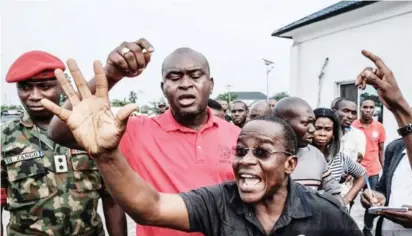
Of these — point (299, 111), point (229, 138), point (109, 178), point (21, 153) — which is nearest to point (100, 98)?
point (109, 178)

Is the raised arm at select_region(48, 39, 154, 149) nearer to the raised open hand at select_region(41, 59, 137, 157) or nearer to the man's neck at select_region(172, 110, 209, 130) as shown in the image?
the raised open hand at select_region(41, 59, 137, 157)

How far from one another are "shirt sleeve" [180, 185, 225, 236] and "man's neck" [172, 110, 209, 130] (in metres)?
0.53

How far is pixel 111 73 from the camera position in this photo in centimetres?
192

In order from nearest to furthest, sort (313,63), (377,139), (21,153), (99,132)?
(99,132) → (21,153) → (377,139) → (313,63)

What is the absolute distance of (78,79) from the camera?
5.72ft

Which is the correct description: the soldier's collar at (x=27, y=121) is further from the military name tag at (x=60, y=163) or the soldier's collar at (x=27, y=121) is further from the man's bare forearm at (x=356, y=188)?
the man's bare forearm at (x=356, y=188)

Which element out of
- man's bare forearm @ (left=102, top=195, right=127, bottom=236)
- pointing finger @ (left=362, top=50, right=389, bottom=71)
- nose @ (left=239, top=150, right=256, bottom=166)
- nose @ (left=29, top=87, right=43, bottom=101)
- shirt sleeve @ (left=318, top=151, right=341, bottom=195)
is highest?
pointing finger @ (left=362, top=50, right=389, bottom=71)

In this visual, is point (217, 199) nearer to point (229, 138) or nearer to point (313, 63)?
point (229, 138)

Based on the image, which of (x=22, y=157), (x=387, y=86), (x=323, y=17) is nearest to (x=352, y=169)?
(x=387, y=86)

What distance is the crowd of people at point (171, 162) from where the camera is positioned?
1.73 metres

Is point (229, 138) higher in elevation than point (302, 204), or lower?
higher

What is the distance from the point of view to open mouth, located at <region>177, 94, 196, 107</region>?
2307 mm

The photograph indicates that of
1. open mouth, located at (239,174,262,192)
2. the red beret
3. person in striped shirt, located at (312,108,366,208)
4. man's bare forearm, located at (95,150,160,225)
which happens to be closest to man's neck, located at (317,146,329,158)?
person in striped shirt, located at (312,108,366,208)

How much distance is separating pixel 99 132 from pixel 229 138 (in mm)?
873
